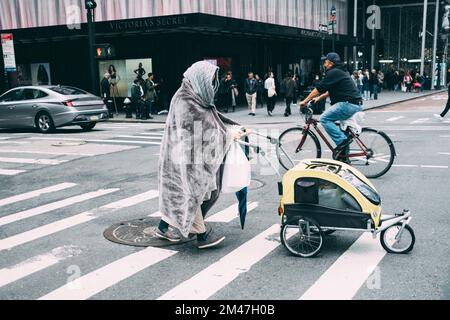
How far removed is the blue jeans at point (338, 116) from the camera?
8.42m

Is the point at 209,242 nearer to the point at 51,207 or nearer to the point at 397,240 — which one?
the point at 397,240

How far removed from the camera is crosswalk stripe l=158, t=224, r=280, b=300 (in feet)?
13.8

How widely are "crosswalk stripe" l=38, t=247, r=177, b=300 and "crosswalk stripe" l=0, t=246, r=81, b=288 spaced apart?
544 millimetres

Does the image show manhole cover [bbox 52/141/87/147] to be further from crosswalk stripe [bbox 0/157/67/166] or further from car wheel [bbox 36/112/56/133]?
car wheel [bbox 36/112/56/133]

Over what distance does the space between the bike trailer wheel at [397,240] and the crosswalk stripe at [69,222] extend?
11.7 feet

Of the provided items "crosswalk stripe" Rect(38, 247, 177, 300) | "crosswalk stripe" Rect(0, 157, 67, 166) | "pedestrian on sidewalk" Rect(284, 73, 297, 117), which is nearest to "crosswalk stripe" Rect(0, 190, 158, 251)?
"crosswalk stripe" Rect(38, 247, 177, 300)

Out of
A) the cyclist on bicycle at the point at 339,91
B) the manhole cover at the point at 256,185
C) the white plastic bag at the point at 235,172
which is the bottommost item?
the manhole cover at the point at 256,185

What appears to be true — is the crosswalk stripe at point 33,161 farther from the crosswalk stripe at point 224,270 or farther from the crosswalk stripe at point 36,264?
the crosswalk stripe at point 224,270

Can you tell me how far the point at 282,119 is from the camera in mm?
20734

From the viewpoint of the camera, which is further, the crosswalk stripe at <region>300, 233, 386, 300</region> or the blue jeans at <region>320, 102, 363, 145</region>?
the blue jeans at <region>320, 102, 363, 145</region>

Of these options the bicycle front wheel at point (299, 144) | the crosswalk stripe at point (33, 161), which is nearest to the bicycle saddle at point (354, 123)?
the bicycle front wheel at point (299, 144)

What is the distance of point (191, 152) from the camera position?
519 centimetres

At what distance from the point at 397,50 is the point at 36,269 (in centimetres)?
5663
